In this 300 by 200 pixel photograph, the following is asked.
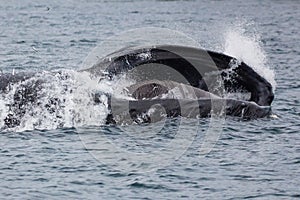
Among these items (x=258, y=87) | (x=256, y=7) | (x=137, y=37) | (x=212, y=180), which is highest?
(x=256, y=7)

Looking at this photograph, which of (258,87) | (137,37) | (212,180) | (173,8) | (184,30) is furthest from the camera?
(173,8)

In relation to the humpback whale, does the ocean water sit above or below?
below

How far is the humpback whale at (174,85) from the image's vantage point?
15742 millimetres

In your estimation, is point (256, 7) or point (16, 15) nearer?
point (16, 15)

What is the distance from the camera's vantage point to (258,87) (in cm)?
1703

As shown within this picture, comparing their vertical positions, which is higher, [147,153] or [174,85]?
[174,85]

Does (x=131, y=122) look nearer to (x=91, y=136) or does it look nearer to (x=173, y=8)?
(x=91, y=136)

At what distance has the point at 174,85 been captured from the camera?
660 inches

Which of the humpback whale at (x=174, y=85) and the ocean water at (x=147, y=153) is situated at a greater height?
the humpback whale at (x=174, y=85)

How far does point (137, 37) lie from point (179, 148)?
73.5 ft

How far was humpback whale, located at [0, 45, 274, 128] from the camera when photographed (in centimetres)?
1574

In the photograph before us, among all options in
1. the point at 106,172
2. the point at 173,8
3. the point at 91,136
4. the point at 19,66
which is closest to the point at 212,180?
the point at 106,172

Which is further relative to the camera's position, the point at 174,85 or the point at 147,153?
the point at 174,85

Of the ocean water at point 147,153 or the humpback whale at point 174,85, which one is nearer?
the ocean water at point 147,153
